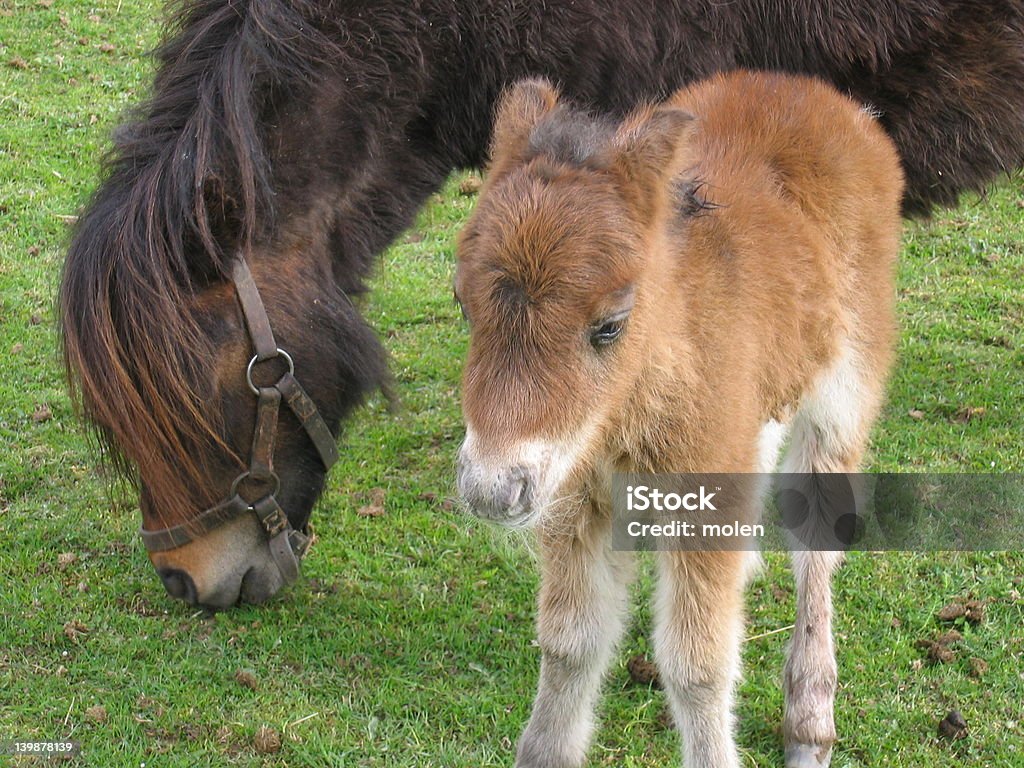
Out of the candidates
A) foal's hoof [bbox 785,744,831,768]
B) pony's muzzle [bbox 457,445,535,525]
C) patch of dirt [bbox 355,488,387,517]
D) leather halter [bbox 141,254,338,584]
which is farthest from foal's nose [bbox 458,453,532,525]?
patch of dirt [bbox 355,488,387,517]

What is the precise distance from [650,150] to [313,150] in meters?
1.40

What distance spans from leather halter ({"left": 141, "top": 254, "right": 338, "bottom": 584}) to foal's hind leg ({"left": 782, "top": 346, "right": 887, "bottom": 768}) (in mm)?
1593

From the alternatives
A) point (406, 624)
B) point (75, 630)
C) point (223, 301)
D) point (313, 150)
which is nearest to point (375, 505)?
point (406, 624)

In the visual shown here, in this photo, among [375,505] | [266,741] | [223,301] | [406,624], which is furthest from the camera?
[375,505]

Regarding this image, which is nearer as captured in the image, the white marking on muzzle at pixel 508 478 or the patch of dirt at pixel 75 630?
the white marking on muzzle at pixel 508 478

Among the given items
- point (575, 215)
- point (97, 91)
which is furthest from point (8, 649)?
point (97, 91)

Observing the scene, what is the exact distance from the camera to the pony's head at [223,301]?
124 inches

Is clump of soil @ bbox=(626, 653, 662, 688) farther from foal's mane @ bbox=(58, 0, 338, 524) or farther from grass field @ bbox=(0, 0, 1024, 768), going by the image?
foal's mane @ bbox=(58, 0, 338, 524)

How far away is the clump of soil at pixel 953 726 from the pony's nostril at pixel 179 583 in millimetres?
2438

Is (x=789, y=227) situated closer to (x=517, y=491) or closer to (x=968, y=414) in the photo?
(x=517, y=491)

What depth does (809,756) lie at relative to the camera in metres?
3.30

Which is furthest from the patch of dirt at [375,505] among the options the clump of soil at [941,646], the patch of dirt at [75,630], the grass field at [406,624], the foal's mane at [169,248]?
the clump of soil at [941,646]

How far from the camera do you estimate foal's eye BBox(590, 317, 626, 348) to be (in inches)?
91.8

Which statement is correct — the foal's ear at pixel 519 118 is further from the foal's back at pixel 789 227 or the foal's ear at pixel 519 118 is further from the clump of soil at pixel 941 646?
the clump of soil at pixel 941 646
